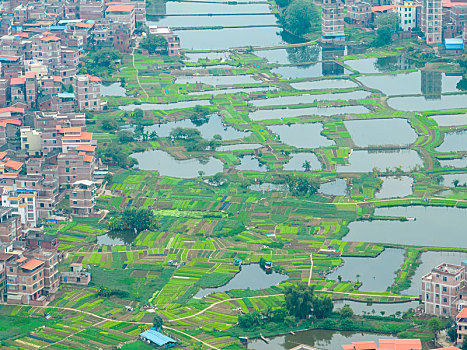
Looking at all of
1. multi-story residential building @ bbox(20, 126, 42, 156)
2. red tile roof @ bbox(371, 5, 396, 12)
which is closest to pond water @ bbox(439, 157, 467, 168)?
multi-story residential building @ bbox(20, 126, 42, 156)

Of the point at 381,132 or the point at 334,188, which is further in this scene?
the point at 381,132

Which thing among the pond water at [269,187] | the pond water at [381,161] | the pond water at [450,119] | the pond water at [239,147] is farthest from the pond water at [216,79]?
the pond water at [269,187]

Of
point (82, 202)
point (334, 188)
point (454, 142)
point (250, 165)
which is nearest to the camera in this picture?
point (82, 202)

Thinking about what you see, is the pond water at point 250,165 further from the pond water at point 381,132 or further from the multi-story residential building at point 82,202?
the multi-story residential building at point 82,202

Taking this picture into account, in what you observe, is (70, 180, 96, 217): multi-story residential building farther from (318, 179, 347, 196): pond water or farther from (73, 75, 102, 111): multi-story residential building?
(73, 75, 102, 111): multi-story residential building

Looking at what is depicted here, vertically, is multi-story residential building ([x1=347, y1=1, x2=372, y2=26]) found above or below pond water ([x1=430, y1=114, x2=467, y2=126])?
above

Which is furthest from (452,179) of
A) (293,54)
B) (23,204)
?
(293,54)

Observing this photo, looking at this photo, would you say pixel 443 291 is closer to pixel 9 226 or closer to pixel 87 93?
pixel 9 226
